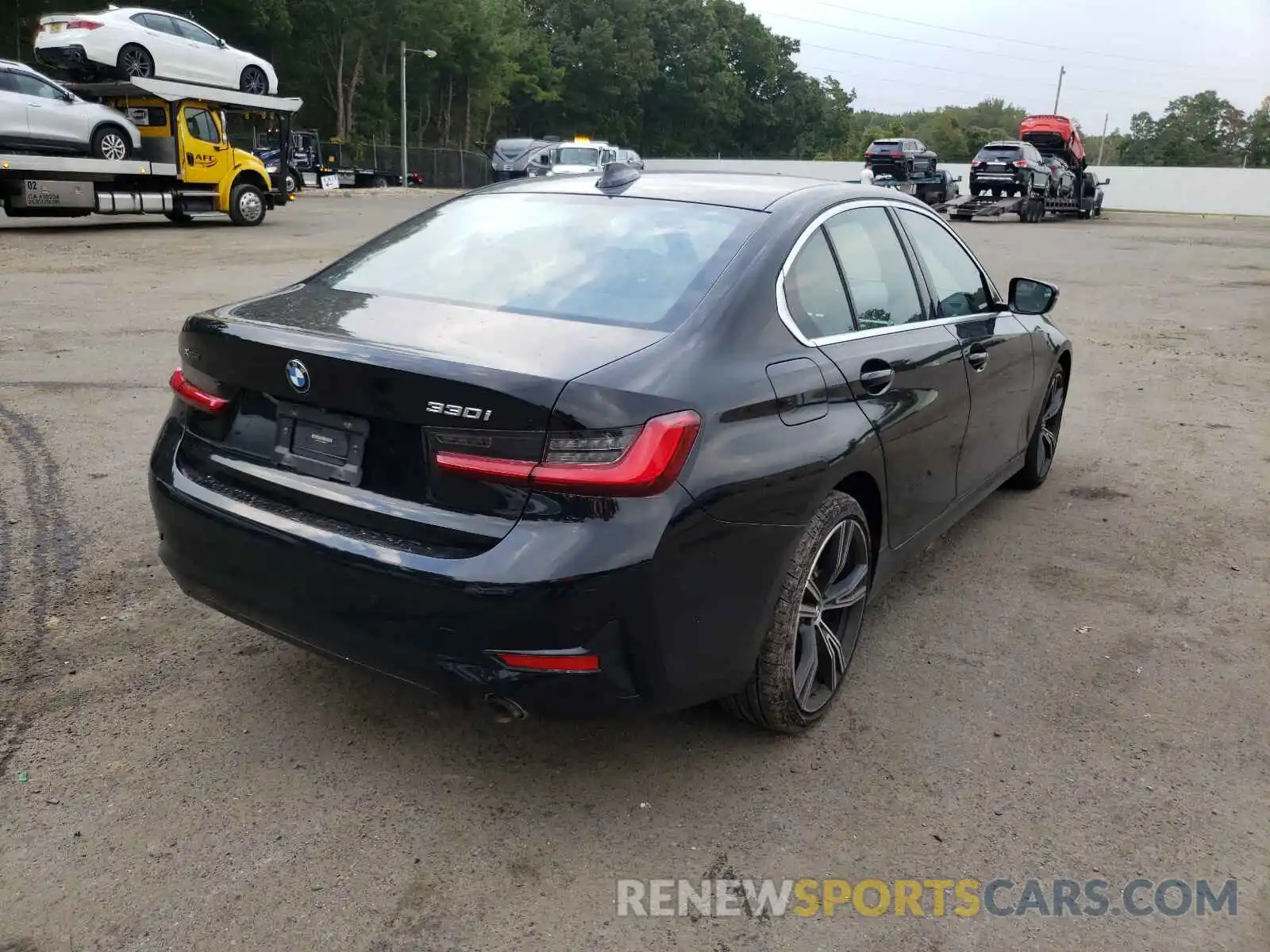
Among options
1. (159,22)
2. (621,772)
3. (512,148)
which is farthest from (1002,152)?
(621,772)

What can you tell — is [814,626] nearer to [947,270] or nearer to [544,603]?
[544,603]

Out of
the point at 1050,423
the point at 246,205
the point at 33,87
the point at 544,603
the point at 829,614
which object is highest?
the point at 33,87

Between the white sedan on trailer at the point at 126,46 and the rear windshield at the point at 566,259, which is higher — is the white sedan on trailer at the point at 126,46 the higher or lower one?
the higher one

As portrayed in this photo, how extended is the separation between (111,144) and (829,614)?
63.1ft

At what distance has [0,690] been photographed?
335 centimetres

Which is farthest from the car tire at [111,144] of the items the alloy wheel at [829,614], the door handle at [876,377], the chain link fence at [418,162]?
the chain link fence at [418,162]

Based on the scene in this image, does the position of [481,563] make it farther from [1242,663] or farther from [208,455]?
[1242,663]

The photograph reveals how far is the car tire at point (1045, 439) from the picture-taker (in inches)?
218

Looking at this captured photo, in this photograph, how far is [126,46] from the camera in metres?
18.7

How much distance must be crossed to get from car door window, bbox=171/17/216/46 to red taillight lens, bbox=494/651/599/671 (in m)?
21.0

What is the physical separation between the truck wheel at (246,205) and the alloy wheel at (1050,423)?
19.0 m

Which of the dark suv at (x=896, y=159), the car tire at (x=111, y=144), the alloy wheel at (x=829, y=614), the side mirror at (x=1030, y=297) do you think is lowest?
the alloy wheel at (x=829, y=614)

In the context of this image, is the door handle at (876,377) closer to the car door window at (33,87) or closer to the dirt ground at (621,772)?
the dirt ground at (621,772)

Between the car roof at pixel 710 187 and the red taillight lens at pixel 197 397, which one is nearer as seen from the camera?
the red taillight lens at pixel 197 397
